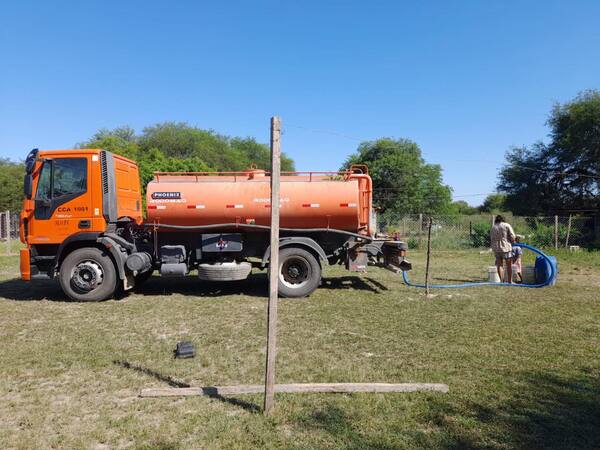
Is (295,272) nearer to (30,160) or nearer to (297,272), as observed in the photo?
(297,272)

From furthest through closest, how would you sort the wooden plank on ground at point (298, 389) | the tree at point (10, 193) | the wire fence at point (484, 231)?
the tree at point (10, 193) → the wire fence at point (484, 231) → the wooden plank on ground at point (298, 389)

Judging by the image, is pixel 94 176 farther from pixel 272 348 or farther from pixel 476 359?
pixel 476 359

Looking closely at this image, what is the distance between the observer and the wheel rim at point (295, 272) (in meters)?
8.72

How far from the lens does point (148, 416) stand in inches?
142

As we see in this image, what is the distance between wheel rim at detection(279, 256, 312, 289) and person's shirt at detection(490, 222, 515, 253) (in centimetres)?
495

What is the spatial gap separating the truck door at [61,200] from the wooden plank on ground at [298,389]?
17.3ft

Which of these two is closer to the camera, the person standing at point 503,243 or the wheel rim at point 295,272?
the wheel rim at point 295,272

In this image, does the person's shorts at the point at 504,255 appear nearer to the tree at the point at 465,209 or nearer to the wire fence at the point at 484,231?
the wire fence at the point at 484,231

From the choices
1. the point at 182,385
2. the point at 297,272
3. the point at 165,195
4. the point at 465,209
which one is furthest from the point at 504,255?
the point at 465,209

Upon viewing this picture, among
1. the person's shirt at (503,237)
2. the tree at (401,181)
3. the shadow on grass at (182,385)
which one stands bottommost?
the shadow on grass at (182,385)

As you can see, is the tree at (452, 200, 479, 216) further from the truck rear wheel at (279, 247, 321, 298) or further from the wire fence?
the truck rear wheel at (279, 247, 321, 298)

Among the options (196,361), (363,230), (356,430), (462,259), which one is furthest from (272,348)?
(462,259)

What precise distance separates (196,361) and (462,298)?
5735mm

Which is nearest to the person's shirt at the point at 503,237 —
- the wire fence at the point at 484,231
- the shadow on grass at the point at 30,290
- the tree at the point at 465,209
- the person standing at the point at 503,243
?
the person standing at the point at 503,243
